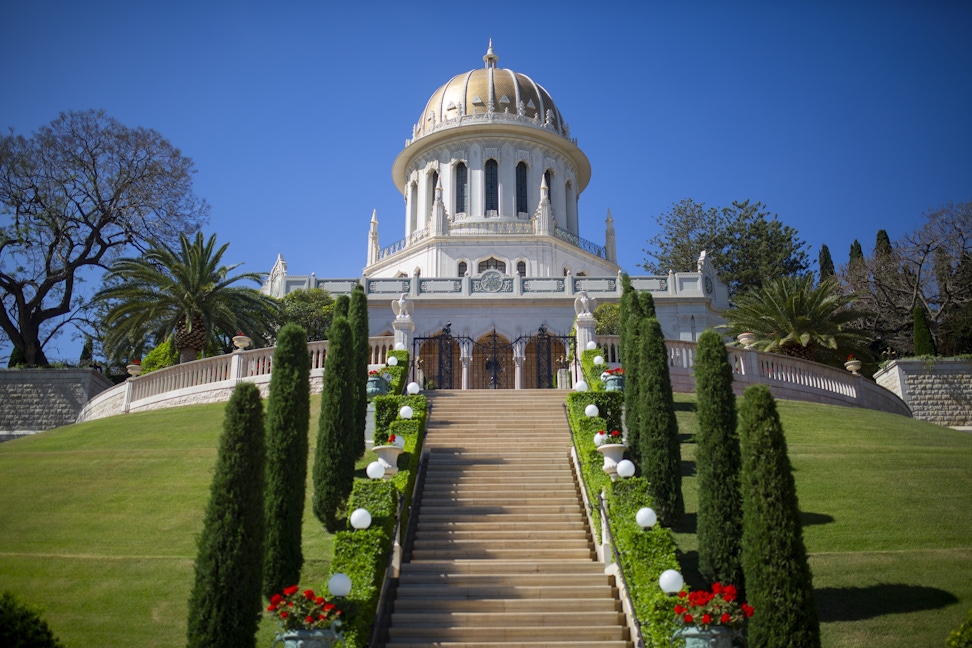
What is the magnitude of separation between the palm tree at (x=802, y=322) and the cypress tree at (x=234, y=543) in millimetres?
23324

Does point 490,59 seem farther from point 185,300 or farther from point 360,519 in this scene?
point 360,519

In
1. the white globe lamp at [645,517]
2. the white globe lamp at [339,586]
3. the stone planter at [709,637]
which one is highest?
the white globe lamp at [645,517]

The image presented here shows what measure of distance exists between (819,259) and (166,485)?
47.9 metres

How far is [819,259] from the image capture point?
55875mm

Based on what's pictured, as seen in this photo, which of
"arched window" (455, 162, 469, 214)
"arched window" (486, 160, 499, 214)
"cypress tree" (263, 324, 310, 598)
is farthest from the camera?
"arched window" (455, 162, 469, 214)

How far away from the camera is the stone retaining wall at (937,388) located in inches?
1201

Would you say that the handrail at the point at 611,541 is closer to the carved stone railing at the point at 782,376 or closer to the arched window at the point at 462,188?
the carved stone railing at the point at 782,376

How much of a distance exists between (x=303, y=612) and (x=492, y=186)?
41.1 metres

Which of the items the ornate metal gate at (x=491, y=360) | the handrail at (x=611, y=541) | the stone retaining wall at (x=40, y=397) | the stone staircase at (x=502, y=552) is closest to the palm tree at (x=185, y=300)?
the stone retaining wall at (x=40, y=397)

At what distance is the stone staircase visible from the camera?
12.6 meters

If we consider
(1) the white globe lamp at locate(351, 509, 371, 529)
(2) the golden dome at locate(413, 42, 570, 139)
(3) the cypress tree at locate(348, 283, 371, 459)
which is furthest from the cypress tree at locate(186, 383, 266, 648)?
(2) the golden dome at locate(413, 42, 570, 139)

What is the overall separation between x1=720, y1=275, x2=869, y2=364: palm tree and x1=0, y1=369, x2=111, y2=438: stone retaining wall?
979 inches

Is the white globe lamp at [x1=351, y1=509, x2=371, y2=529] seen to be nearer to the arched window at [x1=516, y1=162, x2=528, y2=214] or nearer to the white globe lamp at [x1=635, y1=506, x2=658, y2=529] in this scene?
the white globe lamp at [x1=635, y1=506, x2=658, y2=529]

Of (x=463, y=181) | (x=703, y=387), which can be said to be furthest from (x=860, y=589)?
(x=463, y=181)
